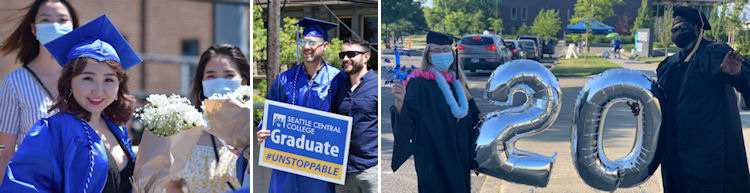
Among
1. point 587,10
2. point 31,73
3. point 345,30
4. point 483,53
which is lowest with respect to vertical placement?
point 31,73

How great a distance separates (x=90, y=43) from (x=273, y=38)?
138 cm

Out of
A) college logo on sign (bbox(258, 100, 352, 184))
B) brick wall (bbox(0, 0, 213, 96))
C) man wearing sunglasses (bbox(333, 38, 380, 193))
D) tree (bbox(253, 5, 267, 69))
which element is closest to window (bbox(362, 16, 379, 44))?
man wearing sunglasses (bbox(333, 38, 380, 193))

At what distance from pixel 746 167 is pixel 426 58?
1.64 m

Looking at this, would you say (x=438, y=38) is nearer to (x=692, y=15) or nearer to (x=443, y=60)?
(x=443, y=60)

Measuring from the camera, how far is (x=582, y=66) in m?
3.62

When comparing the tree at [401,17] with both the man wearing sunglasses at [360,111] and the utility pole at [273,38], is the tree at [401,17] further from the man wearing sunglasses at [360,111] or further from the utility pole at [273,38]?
the utility pole at [273,38]

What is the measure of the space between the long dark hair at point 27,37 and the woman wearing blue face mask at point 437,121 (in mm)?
1675

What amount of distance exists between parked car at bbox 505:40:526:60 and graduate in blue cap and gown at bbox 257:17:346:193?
33.2 inches

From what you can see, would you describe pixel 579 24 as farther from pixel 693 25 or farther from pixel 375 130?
pixel 375 130

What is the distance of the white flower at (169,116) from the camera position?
3387 millimetres

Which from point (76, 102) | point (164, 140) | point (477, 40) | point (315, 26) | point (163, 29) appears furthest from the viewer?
point (163, 29)

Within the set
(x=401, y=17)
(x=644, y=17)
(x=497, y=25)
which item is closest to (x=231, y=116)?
(x=401, y=17)

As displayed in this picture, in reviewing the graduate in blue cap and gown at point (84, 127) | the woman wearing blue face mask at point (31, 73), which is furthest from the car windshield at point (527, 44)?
the woman wearing blue face mask at point (31, 73)

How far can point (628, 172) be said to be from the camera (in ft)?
12.0
